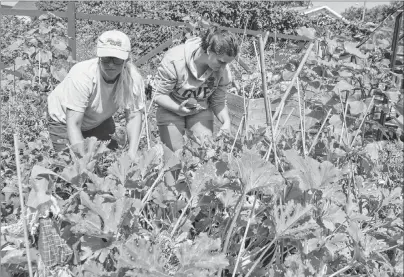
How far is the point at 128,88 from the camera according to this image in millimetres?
2217

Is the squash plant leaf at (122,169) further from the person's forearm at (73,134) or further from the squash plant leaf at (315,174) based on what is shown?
the person's forearm at (73,134)

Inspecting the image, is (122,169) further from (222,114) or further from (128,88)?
(222,114)

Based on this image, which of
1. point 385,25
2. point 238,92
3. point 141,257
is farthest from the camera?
point 238,92

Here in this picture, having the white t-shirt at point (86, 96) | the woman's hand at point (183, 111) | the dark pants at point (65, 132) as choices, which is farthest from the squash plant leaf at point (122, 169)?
the woman's hand at point (183, 111)

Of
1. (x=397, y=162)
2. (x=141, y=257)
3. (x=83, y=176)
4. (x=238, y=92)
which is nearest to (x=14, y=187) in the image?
(x=83, y=176)

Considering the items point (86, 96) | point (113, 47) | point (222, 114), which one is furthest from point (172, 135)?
point (113, 47)

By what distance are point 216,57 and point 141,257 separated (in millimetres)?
1689

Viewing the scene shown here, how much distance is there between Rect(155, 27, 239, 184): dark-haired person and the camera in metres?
2.36

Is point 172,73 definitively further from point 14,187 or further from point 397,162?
point 14,187

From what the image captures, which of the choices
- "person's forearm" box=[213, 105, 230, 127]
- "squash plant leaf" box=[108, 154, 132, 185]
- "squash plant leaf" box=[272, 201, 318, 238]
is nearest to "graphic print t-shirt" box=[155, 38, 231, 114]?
"person's forearm" box=[213, 105, 230, 127]

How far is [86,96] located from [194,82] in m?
0.78

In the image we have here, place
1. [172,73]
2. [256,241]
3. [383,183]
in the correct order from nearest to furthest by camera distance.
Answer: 1. [256,241]
2. [383,183]
3. [172,73]

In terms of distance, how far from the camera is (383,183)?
1359 mm

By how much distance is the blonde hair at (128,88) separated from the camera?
218 centimetres
